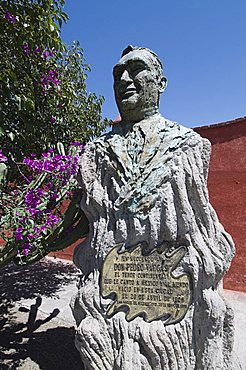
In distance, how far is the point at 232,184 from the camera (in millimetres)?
5773

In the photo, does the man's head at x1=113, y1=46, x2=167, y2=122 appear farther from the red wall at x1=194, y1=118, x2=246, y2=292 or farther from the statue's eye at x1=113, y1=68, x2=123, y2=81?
the red wall at x1=194, y1=118, x2=246, y2=292

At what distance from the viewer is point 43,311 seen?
16.2ft

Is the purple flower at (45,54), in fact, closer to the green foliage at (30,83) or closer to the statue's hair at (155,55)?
the green foliage at (30,83)

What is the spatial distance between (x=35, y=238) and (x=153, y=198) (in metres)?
1.23

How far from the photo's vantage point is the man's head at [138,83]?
2439 millimetres

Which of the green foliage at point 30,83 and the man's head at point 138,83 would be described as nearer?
the man's head at point 138,83

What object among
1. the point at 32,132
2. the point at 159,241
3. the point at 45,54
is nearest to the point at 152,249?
the point at 159,241

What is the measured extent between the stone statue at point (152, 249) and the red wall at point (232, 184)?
360 centimetres

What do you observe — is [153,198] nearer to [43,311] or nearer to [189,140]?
[189,140]

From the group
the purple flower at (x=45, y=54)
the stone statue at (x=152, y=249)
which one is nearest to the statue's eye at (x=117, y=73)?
the stone statue at (x=152, y=249)

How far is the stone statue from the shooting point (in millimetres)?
2098

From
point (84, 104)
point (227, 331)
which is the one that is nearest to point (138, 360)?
point (227, 331)

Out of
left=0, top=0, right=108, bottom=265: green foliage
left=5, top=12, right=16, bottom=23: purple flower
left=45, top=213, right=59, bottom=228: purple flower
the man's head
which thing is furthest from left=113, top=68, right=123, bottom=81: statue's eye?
left=5, top=12, right=16, bottom=23: purple flower

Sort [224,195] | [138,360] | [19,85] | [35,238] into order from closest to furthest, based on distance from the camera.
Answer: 1. [138,360]
2. [35,238]
3. [19,85]
4. [224,195]
